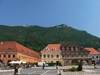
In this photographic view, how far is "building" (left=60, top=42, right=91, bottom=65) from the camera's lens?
6053cm

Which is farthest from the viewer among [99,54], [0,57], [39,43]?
[39,43]

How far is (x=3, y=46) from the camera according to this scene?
194ft

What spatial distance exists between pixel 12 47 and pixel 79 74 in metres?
49.8

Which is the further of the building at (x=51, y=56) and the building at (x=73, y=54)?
the building at (x=51, y=56)

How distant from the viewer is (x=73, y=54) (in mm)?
61750

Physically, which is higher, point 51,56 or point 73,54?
point 73,54

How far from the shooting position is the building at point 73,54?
2383 inches

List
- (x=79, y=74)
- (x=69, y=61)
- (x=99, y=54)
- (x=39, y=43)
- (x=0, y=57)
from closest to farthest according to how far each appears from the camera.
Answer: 1. (x=79, y=74)
2. (x=0, y=57)
3. (x=69, y=61)
4. (x=99, y=54)
5. (x=39, y=43)

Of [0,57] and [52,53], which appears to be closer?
[0,57]

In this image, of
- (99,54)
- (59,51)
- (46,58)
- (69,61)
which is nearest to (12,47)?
(46,58)

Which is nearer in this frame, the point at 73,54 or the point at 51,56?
the point at 73,54

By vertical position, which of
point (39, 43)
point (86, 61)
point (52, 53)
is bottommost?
point (86, 61)

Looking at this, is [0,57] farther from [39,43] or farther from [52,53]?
[39,43]

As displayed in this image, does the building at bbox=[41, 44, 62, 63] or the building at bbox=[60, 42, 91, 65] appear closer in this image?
the building at bbox=[60, 42, 91, 65]
